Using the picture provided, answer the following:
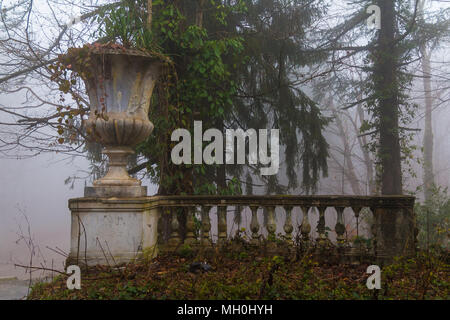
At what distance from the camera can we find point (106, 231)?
4273 millimetres

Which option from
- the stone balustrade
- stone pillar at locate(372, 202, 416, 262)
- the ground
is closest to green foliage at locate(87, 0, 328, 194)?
the stone balustrade

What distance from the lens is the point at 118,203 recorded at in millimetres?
Result: 4293

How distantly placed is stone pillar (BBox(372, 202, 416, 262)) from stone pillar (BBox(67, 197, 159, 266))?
2.70 m

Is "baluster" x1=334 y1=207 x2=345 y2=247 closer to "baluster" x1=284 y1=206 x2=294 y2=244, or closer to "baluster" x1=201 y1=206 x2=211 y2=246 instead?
"baluster" x1=284 y1=206 x2=294 y2=244

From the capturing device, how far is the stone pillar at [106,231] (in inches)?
167

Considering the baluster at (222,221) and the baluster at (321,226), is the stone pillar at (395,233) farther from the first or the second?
the baluster at (222,221)

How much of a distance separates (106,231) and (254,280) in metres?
1.73

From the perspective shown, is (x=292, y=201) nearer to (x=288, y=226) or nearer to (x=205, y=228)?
(x=288, y=226)

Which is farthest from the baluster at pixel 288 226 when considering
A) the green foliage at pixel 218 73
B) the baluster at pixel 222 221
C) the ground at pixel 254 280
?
the green foliage at pixel 218 73

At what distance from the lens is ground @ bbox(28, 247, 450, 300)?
3.33 m

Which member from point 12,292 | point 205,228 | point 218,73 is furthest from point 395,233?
point 12,292

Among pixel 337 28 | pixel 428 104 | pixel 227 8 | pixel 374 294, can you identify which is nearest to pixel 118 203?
pixel 374 294
